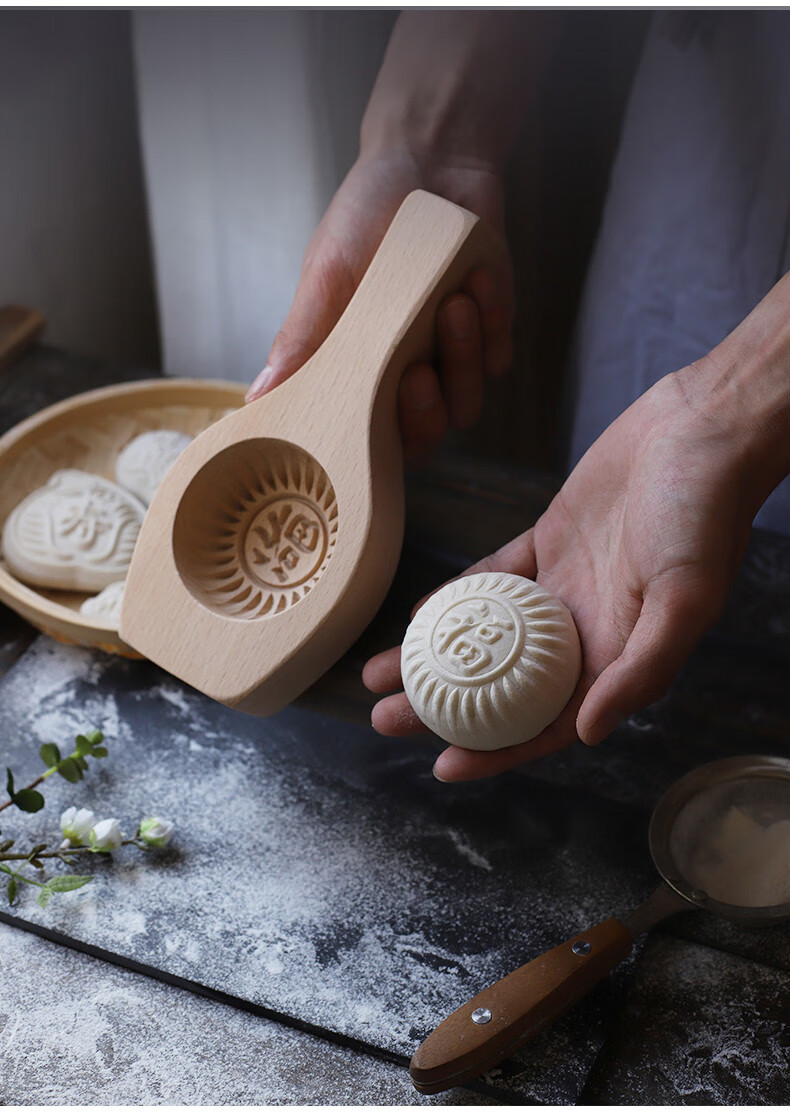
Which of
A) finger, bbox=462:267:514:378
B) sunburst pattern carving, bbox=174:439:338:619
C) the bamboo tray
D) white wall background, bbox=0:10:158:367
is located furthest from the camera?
white wall background, bbox=0:10:158:367

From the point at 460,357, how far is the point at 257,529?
0.25m

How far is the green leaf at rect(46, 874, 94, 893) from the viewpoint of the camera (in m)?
0.73

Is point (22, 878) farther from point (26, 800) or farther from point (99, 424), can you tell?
point (99, 424)

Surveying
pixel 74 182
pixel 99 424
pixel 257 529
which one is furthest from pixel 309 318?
pixel 74 182

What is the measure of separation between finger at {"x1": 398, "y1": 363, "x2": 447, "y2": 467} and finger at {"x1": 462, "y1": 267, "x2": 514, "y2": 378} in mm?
87

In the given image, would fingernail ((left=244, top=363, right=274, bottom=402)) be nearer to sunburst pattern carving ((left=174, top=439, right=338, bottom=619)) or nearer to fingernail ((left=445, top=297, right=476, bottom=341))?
sunburst pattern carving ((left=174, top=439, right=338, bottom=619))

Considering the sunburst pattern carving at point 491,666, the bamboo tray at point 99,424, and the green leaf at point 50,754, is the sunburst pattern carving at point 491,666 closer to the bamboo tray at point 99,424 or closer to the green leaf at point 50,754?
the green leaf at point 50,754

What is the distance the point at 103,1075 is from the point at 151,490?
0.57m

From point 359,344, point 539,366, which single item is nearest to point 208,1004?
point 359,344

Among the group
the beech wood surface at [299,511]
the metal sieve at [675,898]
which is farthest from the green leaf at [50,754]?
the metal sieve at [675,898]

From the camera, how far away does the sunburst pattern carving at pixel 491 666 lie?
712mm

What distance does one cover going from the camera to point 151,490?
105 cm

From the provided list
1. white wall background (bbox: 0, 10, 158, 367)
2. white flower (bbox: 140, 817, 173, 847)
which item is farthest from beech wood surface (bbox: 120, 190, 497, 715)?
white wall background (bbox: 0, 10, 158, 367)

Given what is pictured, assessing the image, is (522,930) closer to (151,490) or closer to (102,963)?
(102,963)
